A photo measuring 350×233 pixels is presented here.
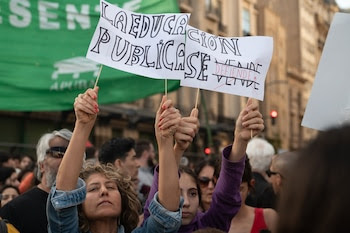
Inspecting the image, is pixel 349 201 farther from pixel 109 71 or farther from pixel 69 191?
pixel 109 71

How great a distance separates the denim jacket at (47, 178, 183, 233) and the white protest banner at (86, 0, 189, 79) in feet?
2.87

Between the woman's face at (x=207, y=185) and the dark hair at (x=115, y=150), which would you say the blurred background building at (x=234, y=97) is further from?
the dark hair at (x=115, y=150)

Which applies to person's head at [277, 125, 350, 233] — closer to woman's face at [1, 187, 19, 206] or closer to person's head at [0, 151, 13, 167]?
woman's face at [1, 187, 19, 206]

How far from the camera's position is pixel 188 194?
340 centimetres

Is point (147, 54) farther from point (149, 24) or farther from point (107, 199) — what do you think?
point (107, 199)

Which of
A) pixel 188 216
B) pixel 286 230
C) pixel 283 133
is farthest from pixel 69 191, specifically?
pixel 283 133

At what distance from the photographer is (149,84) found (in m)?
6.18

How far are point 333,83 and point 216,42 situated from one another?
0.75m

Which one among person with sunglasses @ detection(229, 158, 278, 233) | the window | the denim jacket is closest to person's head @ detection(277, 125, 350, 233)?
the denim jacket

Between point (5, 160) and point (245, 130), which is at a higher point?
point (245, 130)

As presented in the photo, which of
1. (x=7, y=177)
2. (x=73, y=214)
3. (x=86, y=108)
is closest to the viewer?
(x=73, y=214)

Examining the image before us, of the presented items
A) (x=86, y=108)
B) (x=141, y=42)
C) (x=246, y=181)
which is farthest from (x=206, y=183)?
(x=86, y=108)

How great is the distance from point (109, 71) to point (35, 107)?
36.0 inches

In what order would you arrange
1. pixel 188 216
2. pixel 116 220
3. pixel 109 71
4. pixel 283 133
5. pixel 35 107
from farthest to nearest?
1. pixel 283 133
2. pixel 109 71
3. pixel 35 107
4. pixel 188 216
5. pixel 116 220
